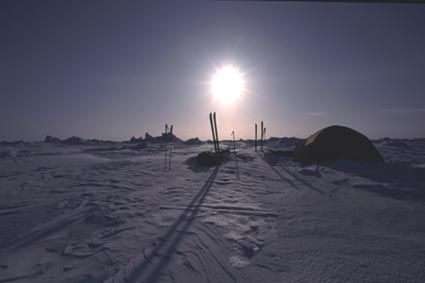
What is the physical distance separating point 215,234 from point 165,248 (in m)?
0.75

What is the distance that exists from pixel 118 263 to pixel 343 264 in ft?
7.90

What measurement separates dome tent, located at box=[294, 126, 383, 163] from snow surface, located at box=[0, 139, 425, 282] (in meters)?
4.02

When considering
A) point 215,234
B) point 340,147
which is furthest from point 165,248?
point 340,147

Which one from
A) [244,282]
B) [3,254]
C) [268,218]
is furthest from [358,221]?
[3,254]

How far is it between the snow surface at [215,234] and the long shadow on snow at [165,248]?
1 centimetres

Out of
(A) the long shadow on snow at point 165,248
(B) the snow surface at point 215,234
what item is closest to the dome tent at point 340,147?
(B) the snow surface at point 215,234

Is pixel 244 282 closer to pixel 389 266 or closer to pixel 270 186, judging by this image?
pixel 389 266

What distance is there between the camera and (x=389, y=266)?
2309mm

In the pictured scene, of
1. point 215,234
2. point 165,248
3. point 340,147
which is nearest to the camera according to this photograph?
point 165,248

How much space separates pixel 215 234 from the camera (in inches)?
126

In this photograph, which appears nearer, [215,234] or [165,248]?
[165,248]

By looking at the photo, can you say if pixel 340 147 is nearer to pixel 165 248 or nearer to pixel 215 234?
pixel 215 234

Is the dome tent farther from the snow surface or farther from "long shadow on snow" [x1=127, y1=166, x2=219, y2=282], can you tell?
"long shadow on snow" [x1=127, y1=166, x2=219, y2=282]

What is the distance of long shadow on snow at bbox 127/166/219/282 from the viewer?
2.22 m
